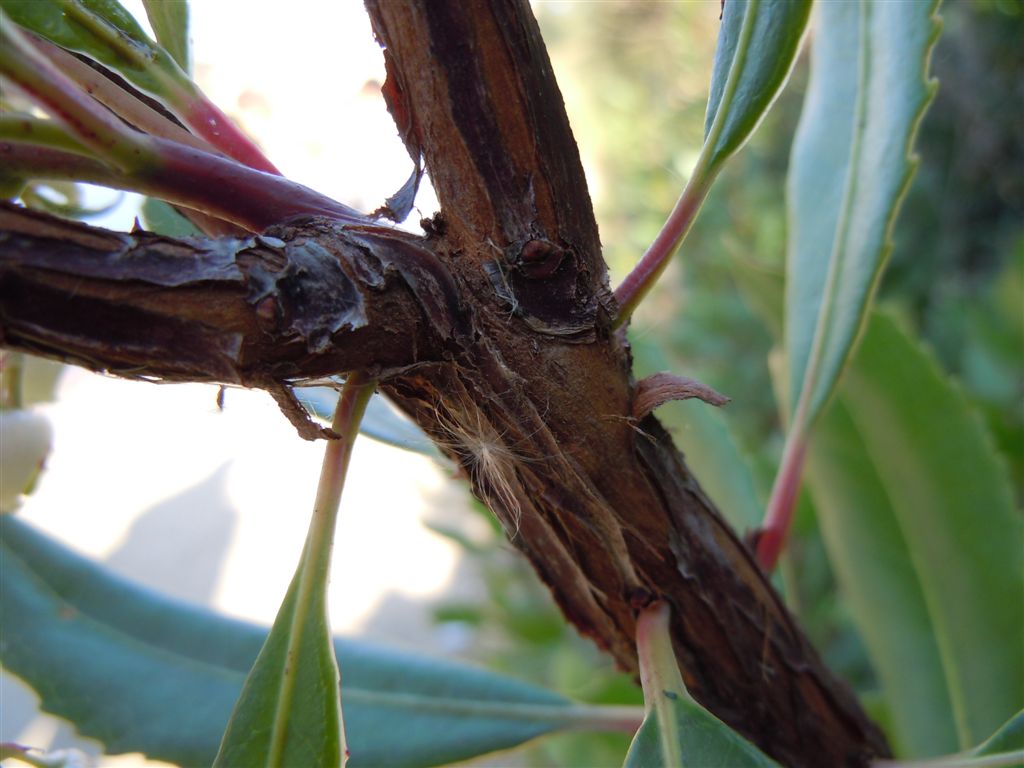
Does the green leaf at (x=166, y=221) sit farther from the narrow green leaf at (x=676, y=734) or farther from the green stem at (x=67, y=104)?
the narrow green leaf at (x=676, y=734)

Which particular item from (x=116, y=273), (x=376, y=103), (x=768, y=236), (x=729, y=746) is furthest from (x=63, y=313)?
(x=768, y=236)

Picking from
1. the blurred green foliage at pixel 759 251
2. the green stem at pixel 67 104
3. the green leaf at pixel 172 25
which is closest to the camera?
the green stem at pixel 67 104

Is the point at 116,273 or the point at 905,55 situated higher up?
the point at 905,55

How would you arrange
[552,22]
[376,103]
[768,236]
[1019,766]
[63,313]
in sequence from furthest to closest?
[552,22]
[768,236]
[376,103]
[1019,766]
[63,313]

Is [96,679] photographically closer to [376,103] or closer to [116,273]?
[116,273]

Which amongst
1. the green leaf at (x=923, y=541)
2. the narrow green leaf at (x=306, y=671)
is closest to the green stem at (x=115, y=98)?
the narrow green leaf at (x=306, y=671)
